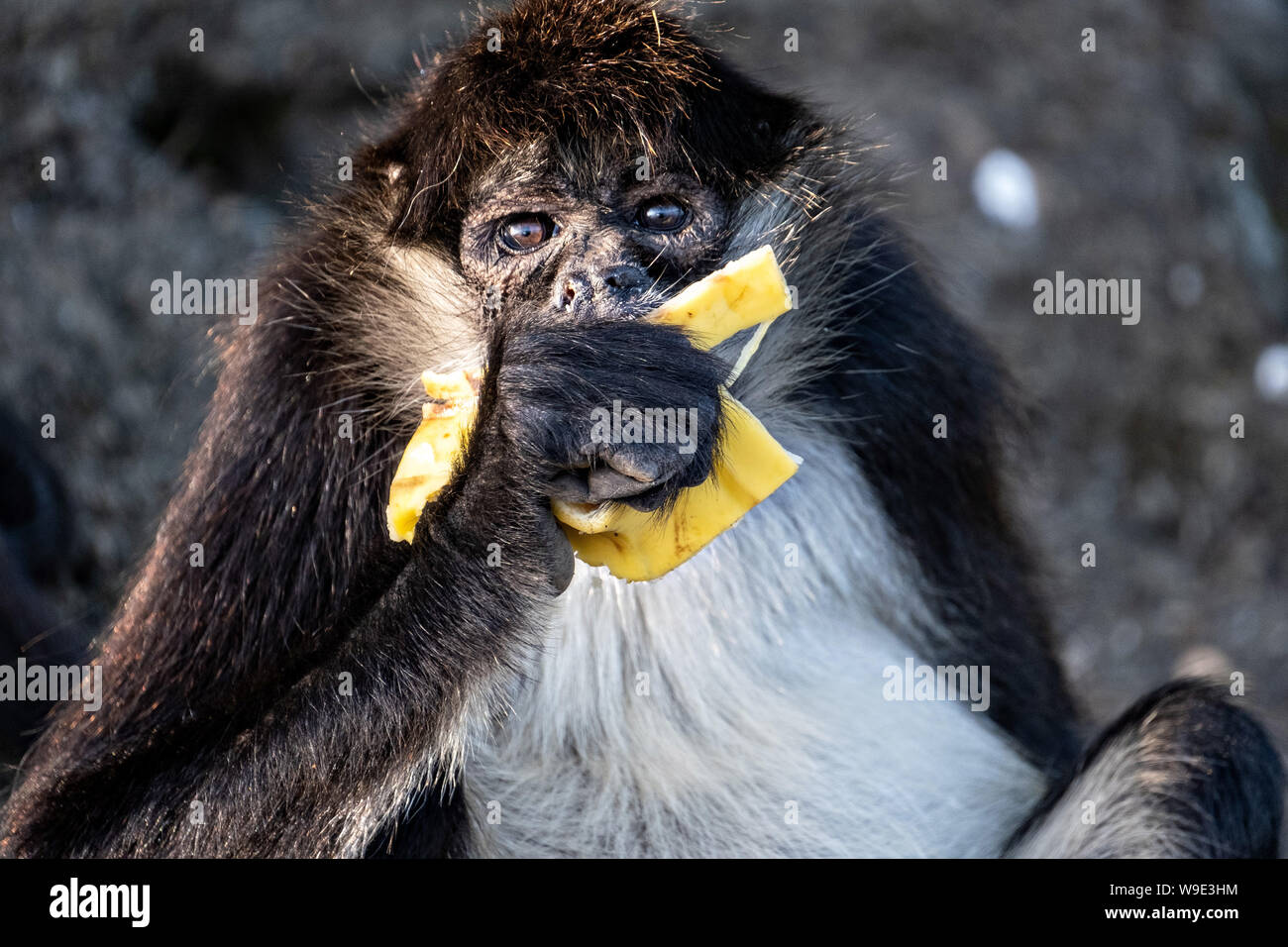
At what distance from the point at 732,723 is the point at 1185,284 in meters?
5.29

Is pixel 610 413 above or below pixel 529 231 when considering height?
below

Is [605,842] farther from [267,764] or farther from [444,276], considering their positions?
[444,276]

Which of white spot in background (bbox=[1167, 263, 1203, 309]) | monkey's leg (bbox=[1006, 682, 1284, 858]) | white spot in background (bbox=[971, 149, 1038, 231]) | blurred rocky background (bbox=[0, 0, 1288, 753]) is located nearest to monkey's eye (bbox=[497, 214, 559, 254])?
monkey's leg (bbox=[1006, 682, 1284, 858])

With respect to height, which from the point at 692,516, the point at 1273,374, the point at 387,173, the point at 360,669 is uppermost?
the point at 387,173

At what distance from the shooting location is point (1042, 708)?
4898 millimetres

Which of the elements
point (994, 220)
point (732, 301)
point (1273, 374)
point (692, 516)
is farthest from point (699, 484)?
point (1273, 374)

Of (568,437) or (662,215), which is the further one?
(662,215)

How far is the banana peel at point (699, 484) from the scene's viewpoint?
326 cm

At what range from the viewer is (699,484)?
3180 mm

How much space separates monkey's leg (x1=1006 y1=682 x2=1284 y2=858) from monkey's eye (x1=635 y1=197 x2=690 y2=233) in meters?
1.90

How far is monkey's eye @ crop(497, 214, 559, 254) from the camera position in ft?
12.3

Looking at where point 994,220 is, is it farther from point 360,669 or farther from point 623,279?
point 360,669
